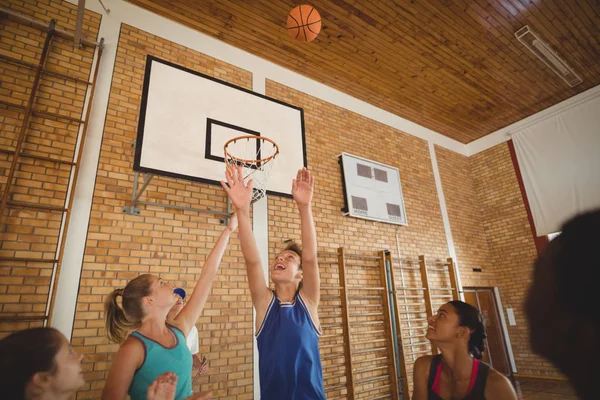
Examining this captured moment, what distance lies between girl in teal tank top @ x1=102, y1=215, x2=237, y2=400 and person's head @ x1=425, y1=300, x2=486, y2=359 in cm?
151

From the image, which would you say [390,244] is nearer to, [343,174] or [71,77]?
[343,174]

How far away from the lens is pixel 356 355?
4992mm

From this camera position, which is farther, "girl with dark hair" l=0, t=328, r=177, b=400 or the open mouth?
the open mouth

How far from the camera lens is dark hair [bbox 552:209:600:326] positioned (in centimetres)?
59

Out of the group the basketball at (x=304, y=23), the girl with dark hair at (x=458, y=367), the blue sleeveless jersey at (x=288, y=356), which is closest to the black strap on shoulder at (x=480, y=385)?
the girl with dark hair at (x=458, y=367)

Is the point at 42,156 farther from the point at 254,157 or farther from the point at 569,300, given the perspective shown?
the point at 569,300

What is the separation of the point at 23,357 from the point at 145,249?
2.95m

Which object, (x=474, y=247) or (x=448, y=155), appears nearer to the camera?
(x=474, y=247)

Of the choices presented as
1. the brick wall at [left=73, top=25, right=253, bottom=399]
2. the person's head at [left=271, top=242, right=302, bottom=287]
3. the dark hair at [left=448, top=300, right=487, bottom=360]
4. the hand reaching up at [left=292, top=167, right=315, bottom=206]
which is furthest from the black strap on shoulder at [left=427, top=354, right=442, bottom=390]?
the brick wall at [left=73, top=25, right=253, bottom=399]

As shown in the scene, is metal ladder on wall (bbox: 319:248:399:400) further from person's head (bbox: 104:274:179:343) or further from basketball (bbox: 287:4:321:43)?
person's head (bbox: 104:274:179:343)

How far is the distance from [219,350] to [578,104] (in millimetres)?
8166

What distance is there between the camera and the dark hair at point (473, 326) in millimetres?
2091

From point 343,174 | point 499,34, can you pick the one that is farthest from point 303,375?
point 499,34

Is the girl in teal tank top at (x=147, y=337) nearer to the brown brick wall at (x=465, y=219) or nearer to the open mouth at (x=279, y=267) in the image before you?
the open mouth at (x=279, y=267)
